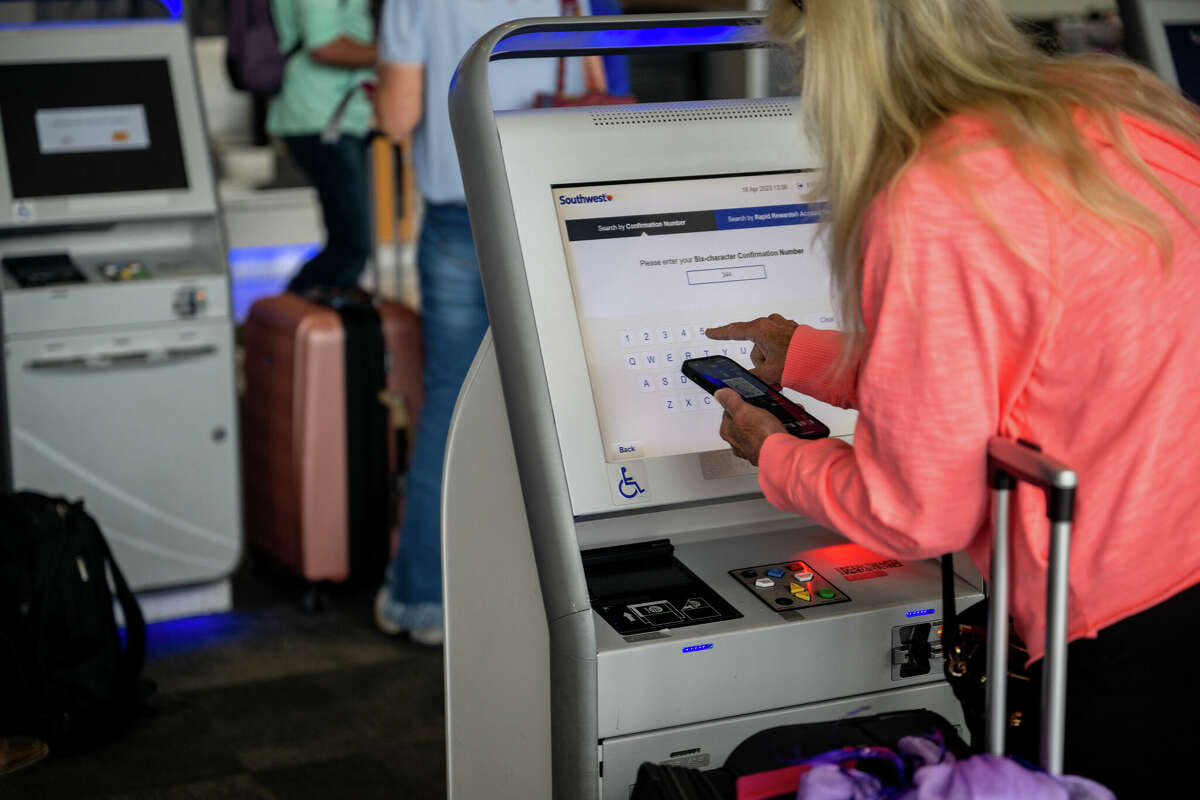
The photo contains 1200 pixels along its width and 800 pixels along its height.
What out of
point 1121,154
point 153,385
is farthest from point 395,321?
point 1121,154

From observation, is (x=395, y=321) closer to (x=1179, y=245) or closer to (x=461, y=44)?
(x=461, y=44)

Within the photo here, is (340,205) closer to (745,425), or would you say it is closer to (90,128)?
(90,128)

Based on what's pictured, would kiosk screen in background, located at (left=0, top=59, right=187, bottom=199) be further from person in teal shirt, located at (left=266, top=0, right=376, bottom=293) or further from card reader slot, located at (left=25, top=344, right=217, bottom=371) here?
person in teal shirt, located at (left=266, top=0, right=376, bottom=293)

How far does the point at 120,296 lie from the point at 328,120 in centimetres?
109

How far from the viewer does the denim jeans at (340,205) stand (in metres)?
3.82

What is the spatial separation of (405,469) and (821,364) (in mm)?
1972

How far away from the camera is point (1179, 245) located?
3.43 ft

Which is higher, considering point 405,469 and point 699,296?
point 699,296

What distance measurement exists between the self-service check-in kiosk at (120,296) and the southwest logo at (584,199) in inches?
66.2

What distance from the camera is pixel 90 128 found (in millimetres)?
2869

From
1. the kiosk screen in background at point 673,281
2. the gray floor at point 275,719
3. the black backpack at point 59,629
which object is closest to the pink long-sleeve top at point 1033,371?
the kiosk screen in background at point 673,281

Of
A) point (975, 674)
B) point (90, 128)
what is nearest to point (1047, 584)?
point (975, 674)

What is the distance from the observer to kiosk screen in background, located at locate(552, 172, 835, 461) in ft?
4.76

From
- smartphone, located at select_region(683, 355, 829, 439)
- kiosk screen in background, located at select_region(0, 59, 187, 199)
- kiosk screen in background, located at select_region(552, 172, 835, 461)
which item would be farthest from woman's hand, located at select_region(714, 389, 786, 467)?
kiosk screen in background, located at select_region(0, 59, 187, 199)
